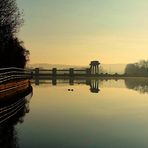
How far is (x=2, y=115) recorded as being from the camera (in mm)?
24219

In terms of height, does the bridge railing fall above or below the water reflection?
above

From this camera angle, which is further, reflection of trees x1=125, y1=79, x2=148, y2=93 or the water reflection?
the water reflection

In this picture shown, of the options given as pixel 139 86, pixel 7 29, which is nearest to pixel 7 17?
pixel 7 29

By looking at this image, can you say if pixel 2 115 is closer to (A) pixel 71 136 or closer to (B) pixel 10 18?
(A) pixel 71 136

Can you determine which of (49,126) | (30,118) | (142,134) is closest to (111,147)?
(142,134)

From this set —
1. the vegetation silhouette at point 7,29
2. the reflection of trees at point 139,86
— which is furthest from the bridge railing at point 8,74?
the reflection of trees at point 139,86

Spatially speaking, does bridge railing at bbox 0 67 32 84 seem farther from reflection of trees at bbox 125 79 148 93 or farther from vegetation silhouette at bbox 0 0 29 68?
reflection of trees at bbox 125 79 148 93

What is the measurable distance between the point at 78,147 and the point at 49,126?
6.35 meters

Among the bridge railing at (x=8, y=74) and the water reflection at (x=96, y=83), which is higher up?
the bridge railing at (x=8, y=74)

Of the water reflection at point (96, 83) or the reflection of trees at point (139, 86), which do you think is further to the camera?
the water reflection at point (96, 83)

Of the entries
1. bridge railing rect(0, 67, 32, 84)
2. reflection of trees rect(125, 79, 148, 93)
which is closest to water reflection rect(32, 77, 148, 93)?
reflection of trees rect(125, 79, 148, 93)

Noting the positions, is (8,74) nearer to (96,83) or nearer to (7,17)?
(7,17)

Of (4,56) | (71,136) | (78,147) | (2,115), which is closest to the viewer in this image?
(78,147)

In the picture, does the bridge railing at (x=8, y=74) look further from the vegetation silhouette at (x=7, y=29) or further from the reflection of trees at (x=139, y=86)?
the reflection of trees at (x=139, y=86)
